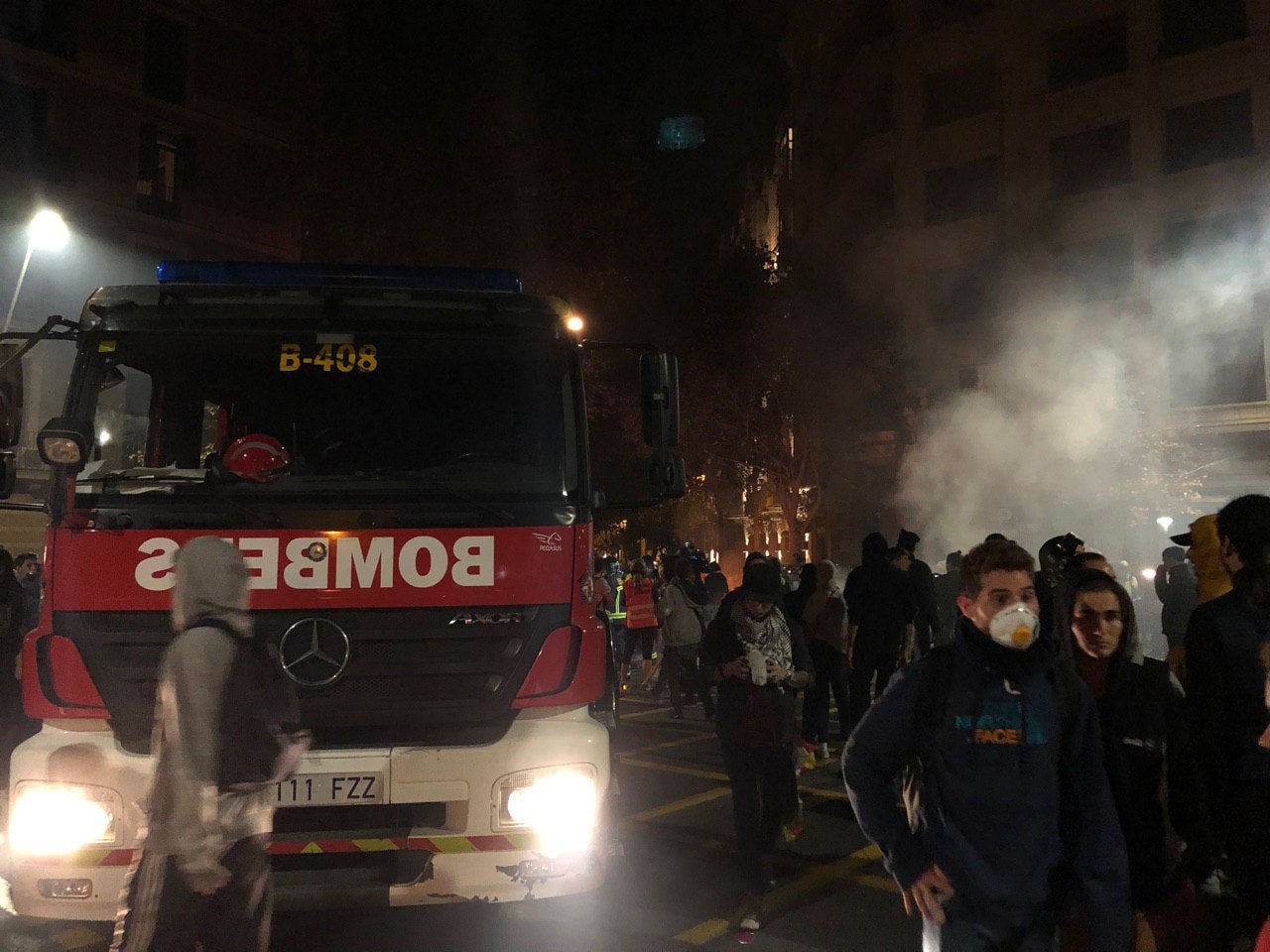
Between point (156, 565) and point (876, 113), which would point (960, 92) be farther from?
point (156, 565)

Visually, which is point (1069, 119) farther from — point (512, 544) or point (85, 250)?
point (512, 544)

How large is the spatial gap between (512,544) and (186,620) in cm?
154

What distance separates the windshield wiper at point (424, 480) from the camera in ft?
14.2

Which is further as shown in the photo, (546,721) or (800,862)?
(800,862)

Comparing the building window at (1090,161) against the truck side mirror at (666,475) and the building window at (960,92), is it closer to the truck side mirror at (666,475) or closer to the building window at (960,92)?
the building window at (960,92)

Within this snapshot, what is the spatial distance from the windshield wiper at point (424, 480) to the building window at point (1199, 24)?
3429 cm

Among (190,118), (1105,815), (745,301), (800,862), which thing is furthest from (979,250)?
(1105,815)

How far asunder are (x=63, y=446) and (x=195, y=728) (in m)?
1.81

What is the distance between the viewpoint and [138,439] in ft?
14.8

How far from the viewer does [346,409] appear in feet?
14.8

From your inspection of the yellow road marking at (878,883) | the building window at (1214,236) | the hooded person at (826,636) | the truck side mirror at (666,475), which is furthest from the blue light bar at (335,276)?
the building window at (1214,236)

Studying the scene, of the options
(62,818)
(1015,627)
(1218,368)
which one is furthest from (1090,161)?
(62,818)

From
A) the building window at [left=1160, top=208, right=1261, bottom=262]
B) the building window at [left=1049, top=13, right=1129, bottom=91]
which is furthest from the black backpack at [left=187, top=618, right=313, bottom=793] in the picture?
the building window at [left=1049, top=13, right=1129, bottom=91]

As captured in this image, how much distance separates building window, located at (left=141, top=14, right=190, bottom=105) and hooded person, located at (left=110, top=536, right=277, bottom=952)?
30.4m
